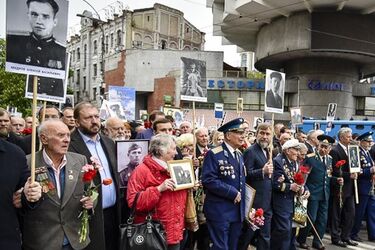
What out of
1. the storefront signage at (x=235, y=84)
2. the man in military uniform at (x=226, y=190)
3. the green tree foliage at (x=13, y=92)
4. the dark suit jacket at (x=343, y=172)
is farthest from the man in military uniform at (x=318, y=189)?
the storefront signage at (x=235, y=84)

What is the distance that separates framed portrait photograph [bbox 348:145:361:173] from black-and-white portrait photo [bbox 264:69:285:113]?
1.97 m

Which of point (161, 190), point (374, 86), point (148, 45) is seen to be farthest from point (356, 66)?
point (161, 190)

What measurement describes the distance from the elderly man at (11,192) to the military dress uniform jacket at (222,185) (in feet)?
8.10

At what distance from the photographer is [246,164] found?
615 centimetres

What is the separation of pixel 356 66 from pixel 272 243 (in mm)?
39581

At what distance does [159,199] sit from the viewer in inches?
180

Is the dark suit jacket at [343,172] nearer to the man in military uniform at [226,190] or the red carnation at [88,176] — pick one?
the man in military uniform at [226,190]

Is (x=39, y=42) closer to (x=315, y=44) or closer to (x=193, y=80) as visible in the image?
(x=193, y=80)

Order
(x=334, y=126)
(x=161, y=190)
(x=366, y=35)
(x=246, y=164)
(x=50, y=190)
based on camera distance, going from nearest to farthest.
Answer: (x=50, y=190), (x=161, y=190), (x=246, y=164), (x=334, y=126), (x=366, y=35)

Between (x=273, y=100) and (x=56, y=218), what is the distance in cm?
456

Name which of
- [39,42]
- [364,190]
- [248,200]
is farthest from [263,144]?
[39,42]

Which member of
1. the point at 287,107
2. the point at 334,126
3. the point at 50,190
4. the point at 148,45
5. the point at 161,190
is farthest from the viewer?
the point at 148,45

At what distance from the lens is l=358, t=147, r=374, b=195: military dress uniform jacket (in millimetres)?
8516

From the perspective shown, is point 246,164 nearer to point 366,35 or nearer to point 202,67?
point 202,67
